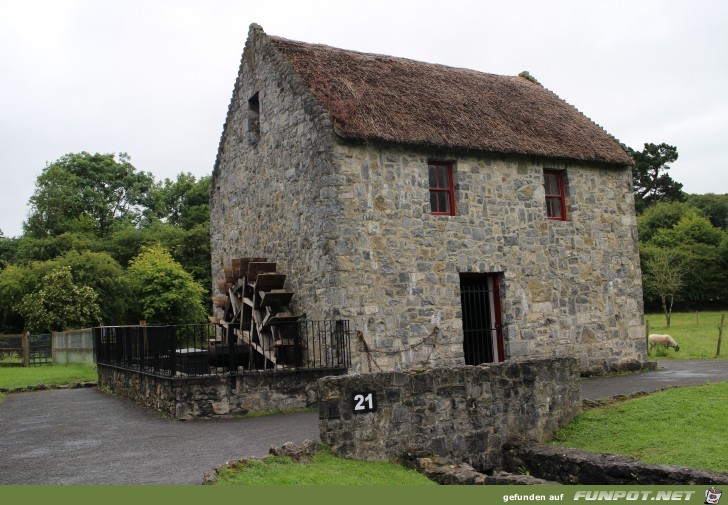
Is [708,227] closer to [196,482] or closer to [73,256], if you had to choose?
[73,256]

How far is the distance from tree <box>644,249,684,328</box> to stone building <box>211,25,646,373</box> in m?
23.3

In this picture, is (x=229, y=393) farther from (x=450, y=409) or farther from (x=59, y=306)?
(x=59, y=306)

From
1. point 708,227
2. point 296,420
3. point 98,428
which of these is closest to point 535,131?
point 296,420

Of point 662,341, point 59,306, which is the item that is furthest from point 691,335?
point 59,306

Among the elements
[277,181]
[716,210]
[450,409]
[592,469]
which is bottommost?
[592,469]

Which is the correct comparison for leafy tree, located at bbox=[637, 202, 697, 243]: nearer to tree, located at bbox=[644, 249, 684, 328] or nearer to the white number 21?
tree, located at bbox=[644, 249, 684, 328]

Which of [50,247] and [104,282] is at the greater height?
[50,247]

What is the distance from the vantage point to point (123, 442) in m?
9.95

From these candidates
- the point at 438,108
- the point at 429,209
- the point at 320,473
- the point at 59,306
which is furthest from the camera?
the point at 59,306

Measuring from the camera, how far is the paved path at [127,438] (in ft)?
26.1

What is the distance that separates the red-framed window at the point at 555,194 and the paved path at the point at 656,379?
408cm

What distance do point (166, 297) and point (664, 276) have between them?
92.3 ft

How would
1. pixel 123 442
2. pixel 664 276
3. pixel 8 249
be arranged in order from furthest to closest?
pixel 8 249
pixel 664 276
pixel 123 442

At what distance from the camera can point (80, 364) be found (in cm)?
2398
